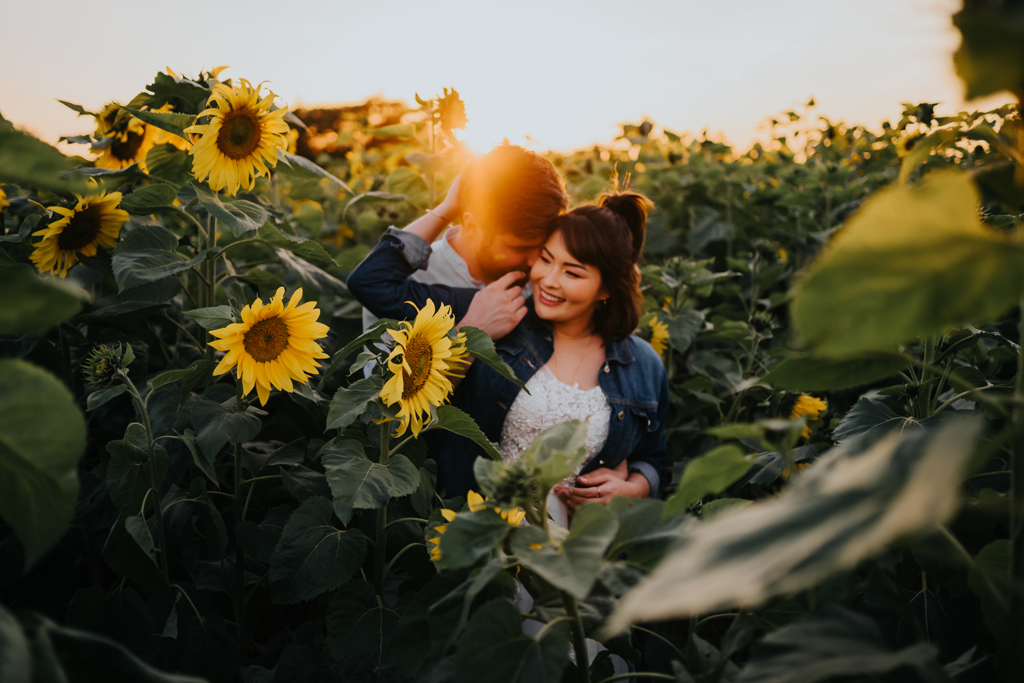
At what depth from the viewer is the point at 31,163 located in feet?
1.66

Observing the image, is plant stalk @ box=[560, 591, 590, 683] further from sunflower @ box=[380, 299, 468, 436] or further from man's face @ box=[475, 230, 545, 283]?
man's face @ box=[475, 230, 545, 283]

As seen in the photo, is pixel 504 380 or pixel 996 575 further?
pixel 504 380

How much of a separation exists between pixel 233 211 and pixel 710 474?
132cm

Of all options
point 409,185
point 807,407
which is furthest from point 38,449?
point 409,185

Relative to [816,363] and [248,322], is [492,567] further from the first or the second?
[248,322]

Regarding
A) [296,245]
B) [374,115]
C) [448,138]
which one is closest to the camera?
[296,245]

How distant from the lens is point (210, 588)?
5.01 feet

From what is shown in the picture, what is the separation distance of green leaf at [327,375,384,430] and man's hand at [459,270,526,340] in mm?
752

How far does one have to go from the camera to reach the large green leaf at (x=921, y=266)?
0.42 metres

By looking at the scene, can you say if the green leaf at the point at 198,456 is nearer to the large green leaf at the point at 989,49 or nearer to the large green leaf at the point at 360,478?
the large green leaf at the point at 360,478

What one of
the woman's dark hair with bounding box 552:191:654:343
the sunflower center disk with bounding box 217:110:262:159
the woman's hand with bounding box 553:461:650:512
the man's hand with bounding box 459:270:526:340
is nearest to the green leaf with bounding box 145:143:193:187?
the sunflower center disk with bounding box 217:110:262:159

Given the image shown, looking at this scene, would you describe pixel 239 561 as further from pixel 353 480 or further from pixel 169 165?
pixel 169 165

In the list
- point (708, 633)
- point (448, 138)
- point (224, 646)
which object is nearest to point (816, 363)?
point (224, 646)

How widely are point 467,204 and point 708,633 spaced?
1.74 meters
